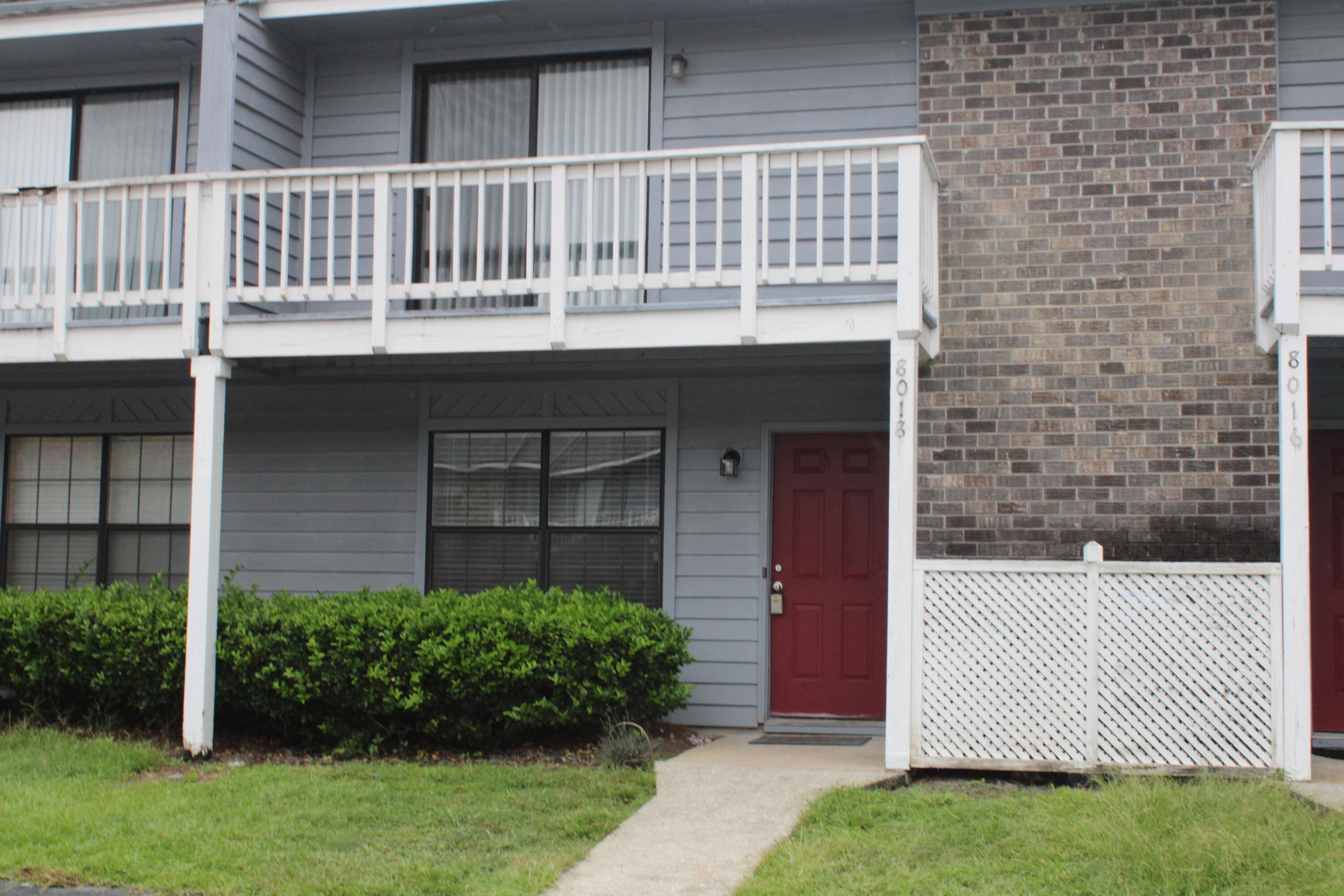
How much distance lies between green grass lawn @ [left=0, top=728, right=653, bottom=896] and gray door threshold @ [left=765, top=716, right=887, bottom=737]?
199 cm

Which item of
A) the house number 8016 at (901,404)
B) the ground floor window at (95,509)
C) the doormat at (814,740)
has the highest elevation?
the house number 8016 at (901,404)

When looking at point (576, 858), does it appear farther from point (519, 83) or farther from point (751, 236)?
point (519, 83)

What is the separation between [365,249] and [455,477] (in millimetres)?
1879

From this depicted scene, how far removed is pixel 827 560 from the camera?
8.82 meters

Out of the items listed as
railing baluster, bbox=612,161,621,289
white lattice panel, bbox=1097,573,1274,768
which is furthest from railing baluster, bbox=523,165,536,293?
white lattice panel, bbox=1097,573,1274,768

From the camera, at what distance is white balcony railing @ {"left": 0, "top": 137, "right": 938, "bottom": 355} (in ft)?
23.2

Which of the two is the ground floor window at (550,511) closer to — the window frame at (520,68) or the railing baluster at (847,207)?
the window frame at (520,68)

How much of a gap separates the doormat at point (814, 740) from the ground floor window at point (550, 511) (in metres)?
1.32

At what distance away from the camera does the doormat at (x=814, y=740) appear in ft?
25.9

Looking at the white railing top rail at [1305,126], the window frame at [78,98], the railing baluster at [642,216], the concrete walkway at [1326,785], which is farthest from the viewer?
the window frame at [78,98]

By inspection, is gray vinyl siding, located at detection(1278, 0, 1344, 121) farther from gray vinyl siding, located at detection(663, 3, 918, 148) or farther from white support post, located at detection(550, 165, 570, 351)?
white support post, located at detection(550, 165, 570, 351)

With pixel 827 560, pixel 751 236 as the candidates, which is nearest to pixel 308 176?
pixel 751 236

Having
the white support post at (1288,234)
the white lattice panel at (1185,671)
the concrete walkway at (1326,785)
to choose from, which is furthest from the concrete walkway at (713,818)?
the white support post at (1288,234)

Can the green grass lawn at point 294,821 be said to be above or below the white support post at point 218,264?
below
